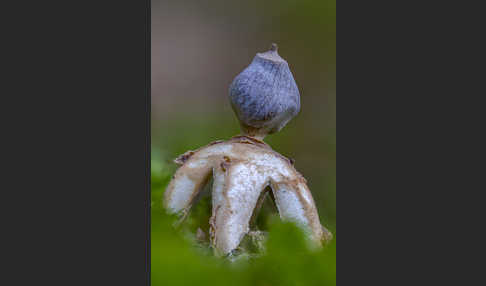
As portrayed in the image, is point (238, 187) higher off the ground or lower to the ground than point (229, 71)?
lower

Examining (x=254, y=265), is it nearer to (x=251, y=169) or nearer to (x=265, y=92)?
(x=251, y=169)

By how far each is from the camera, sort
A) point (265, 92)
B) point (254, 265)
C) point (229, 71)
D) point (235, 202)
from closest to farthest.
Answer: point (254, 265), point (235, 202), point (265, 92), point (229, 71)

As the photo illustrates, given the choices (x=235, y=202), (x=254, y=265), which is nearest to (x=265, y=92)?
(x=235, y=202)

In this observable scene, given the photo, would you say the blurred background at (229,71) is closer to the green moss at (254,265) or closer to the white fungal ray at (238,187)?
the white fungal ray at (238,187)

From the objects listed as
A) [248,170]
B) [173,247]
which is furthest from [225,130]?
[173,247]

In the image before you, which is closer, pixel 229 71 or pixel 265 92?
pixel 265 92

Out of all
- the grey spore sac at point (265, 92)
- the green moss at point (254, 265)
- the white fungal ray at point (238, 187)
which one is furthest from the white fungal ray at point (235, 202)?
the grey spore sac at point (265, 92)

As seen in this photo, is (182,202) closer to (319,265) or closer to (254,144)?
(254,144)
